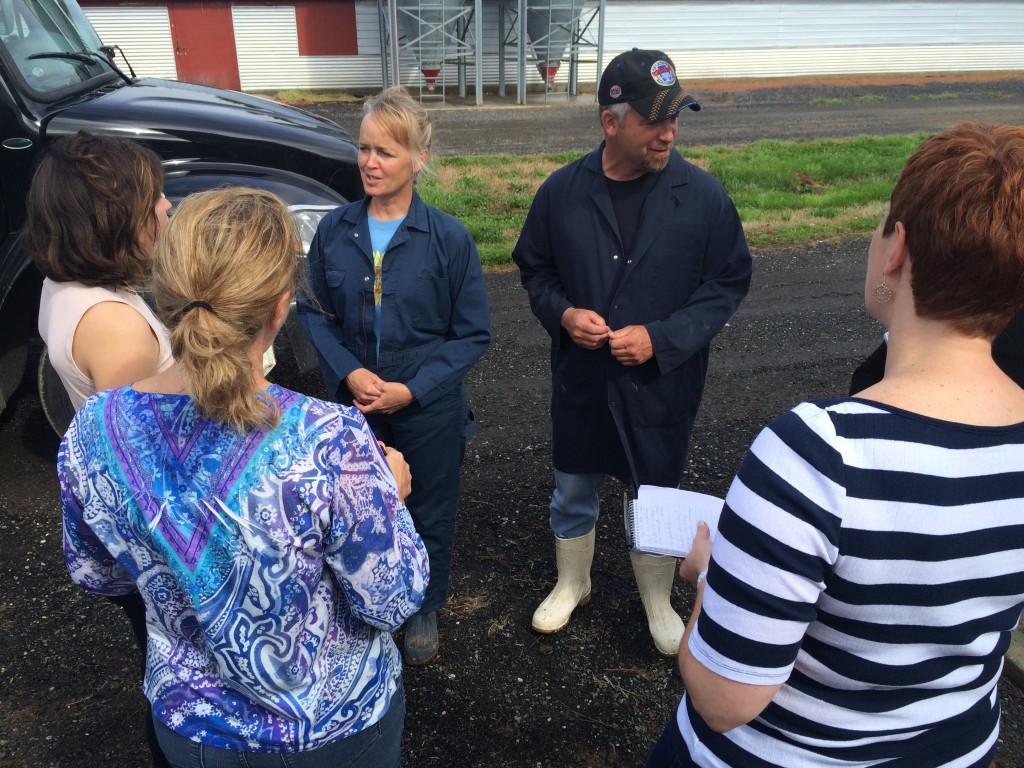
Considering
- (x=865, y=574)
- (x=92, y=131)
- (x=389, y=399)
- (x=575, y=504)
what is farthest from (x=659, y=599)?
(x=92, y=131)

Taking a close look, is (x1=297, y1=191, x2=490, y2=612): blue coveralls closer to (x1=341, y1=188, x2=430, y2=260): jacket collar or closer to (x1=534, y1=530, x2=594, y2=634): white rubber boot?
(x1=341, y1=188, x2=430, y2=260): jacket collar

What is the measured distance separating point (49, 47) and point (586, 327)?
3.75m

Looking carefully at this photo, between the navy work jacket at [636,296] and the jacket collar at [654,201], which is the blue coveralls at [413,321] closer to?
the navy work jacket at [636,296]

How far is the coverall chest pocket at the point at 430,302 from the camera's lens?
271 cm

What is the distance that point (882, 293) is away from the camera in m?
1.36

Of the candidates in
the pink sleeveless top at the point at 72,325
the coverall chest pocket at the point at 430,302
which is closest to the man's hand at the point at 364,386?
the coverall chest pocket at the point at 430,302

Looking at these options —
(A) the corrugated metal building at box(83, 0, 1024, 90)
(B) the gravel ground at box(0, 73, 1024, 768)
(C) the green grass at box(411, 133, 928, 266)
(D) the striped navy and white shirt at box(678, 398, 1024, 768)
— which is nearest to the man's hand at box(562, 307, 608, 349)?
(B) the gravel ground at box(0, 73, 1024, 768)

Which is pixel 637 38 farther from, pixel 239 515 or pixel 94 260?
pixel 239 515

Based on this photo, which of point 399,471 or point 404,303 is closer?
point 399,471

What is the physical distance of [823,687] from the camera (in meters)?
1.31

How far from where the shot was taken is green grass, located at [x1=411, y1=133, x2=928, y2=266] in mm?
8102

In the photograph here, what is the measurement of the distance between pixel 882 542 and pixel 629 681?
1.92 m

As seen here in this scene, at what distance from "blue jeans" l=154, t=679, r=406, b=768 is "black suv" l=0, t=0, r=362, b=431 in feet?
9.46

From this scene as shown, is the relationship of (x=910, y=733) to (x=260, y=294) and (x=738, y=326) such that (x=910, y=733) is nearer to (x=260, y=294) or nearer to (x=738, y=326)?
(x=260, y=294)
